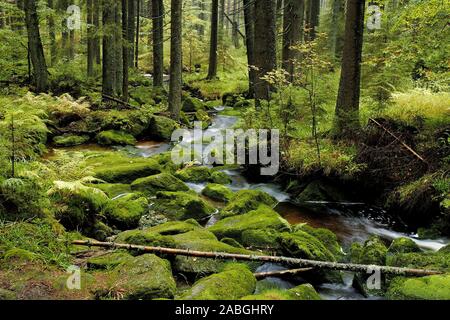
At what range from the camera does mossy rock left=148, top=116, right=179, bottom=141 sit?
1570 cm

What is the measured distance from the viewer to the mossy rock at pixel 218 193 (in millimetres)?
9817

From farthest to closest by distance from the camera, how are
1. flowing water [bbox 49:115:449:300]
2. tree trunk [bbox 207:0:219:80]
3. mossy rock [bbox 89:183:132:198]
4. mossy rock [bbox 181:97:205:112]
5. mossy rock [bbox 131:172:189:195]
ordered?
1. tree trunk [bbox 207:0:219:80]
2. mossy rock [bbox 181:97:205:112]
3. mossy rock [bbox 131:172:189:195]
4. mossy rock [bbox 89:183:132:198]
5. flowing water [bbox 49:115:449:300]

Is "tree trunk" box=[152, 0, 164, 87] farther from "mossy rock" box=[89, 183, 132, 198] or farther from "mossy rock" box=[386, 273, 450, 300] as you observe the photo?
"mossy rock" box=[386, 273, 450, 300]

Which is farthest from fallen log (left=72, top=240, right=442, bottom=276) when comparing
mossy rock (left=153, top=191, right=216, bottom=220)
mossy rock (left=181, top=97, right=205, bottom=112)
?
mossy rock (left=181, top=97, right=205, bottom=112)

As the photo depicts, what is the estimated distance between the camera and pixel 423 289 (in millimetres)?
5062

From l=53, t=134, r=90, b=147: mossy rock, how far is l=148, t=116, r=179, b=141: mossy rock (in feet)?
8.30

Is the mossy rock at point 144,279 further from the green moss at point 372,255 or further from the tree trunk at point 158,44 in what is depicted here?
the tree trunk at point 158,44

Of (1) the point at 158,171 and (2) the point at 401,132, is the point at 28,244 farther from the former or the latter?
(2) the point at 401,132

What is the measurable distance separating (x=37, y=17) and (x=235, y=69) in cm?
1782

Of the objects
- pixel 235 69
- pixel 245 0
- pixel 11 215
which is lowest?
pixel 11 215

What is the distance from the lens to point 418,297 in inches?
197

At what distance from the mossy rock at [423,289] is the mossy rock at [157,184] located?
18.3 feet

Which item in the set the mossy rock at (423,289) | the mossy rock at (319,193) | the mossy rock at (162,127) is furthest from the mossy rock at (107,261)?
the mossy rock at (162,127)
